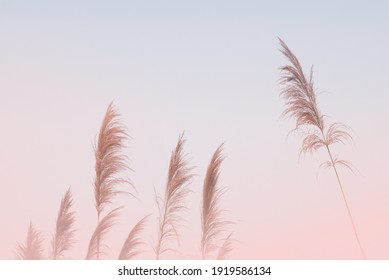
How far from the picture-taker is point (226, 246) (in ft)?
19.5

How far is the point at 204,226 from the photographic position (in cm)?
581

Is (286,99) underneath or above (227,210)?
above
